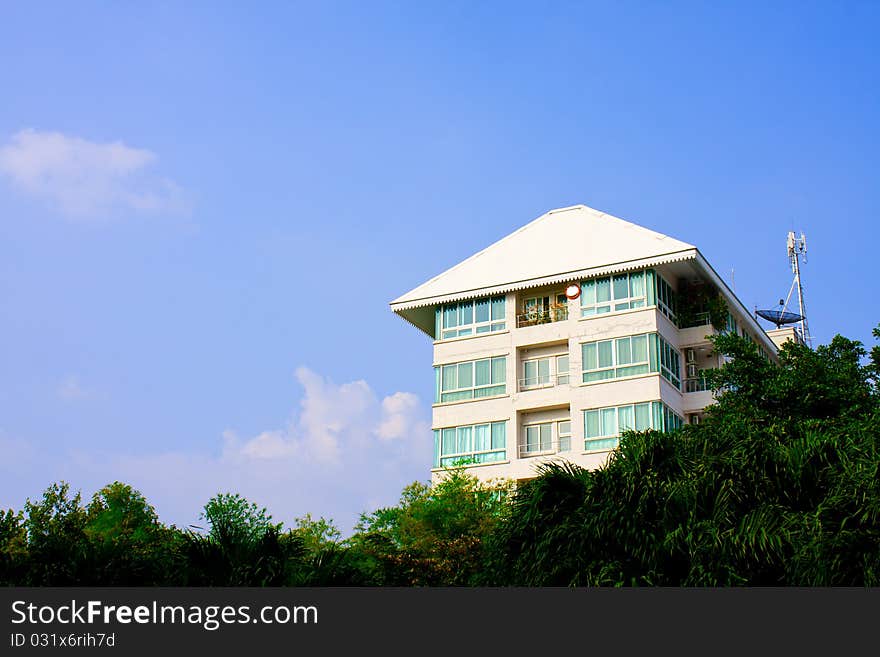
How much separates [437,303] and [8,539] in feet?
60.7

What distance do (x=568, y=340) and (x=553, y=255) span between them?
3.49 m

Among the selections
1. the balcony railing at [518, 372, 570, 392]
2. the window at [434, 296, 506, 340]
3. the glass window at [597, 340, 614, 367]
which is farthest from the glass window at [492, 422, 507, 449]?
the glass window at [597, 340, 614, 367]

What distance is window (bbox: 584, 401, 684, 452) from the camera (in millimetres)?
35344

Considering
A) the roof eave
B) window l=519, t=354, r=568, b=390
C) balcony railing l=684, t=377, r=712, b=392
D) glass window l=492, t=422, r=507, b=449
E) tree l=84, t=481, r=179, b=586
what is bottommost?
tree l=84, t=481, r=179, b=586

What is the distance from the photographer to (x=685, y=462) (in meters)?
21.7

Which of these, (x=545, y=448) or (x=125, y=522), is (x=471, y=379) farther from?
(x=125, y=522)

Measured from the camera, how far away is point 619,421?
35750 millimetres

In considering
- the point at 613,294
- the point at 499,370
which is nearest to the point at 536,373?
the point at 499,370

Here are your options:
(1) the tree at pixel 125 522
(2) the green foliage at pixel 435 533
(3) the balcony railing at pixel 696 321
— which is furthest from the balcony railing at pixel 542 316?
(1) the tree at pixel 125 522

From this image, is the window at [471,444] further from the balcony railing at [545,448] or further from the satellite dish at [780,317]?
the satellite dish at [780,317]

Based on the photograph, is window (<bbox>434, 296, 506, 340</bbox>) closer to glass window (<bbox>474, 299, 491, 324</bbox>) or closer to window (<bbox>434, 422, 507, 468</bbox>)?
glass window (<bbox>474, 299, 491, 324</bbox>)

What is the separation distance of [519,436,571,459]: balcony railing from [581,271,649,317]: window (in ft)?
14.8

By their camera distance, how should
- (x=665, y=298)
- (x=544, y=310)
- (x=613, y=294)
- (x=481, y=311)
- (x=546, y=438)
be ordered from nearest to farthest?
(x=546, y=438)
(x=613, y=294)
(x=665, y=298)
(x=544, y=310)
(x=481, y=311)
